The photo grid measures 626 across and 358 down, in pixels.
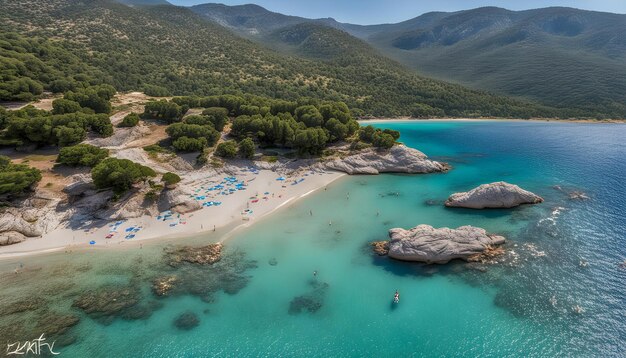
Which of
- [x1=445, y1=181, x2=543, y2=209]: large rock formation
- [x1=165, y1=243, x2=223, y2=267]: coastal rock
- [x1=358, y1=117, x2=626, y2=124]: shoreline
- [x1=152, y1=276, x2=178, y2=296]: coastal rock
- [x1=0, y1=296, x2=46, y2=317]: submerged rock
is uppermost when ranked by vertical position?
[x1=358, y1=117, x2=626, y2=124]: shoreline

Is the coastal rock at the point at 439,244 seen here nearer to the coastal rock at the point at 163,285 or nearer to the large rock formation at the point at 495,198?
the large rock formation at the point at 495,198

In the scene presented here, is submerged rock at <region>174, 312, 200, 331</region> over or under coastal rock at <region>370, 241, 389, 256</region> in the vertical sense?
under

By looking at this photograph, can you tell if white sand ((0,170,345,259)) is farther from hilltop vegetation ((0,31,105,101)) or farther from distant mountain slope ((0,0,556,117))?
distant mountain slope ((0,0,556,117))

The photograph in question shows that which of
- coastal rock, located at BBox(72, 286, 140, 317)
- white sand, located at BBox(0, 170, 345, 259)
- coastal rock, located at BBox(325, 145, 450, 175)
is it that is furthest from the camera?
coastal rock, located at BBox(325, 145, 450, 175)

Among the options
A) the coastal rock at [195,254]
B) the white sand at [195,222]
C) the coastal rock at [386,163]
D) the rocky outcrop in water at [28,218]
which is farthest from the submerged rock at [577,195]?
the rocky outcrop in water at [28,218]

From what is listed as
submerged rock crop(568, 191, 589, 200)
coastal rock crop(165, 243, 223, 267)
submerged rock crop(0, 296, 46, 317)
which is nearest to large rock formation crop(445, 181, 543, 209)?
submerged rock crop(568, 191, 589, 200)

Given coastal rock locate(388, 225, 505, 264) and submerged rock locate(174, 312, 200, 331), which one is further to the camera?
coastal rock locate(388, 225, 505, 264)
